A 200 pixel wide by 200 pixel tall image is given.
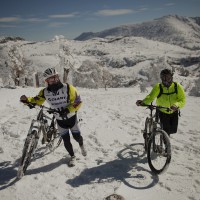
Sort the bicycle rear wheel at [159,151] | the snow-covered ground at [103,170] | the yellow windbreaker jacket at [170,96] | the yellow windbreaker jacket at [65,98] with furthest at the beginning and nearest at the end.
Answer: the yellow windbreaker jacket at [170,96]
the yellow windbreaker jacket at [65,98]
the bicycle rear wheel at [159,151]
the snow-covered ground at [103,170]

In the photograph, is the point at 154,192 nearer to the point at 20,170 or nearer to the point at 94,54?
the point at 20,170

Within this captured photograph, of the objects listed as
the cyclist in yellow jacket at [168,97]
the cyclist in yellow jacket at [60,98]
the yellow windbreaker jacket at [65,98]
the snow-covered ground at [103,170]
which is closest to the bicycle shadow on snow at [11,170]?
the snow-covered ground at [103,170]

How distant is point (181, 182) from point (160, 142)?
103 centimetres

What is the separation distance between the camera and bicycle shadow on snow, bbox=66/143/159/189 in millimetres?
5535

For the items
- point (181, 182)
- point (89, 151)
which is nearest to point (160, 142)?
point (181, 182)

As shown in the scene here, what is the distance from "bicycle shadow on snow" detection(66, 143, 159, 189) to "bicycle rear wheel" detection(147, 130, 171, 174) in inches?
9.5

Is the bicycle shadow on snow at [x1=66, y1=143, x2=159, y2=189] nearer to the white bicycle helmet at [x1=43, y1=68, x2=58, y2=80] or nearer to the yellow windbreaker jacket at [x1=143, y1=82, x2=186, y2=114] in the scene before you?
the yellow windbreaker jacket at [x1=143, y1=82, x2=186, y2=114]

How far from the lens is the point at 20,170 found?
557 cm

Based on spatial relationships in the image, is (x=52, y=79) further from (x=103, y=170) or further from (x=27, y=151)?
(x=103, y=170)

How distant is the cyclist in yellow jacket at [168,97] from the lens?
602cm

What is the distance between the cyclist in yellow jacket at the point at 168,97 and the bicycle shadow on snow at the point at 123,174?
1.25 meters

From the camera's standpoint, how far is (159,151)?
627cm

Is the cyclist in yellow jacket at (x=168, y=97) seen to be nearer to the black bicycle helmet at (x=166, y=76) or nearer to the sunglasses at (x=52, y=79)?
the black bicycle helmet at (x=166, y=76)

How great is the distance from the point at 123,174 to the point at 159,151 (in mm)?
1111
